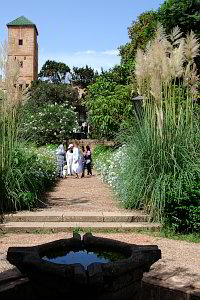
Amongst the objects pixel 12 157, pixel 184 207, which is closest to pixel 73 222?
pixel 12 157

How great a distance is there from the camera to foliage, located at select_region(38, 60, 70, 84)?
65.4m

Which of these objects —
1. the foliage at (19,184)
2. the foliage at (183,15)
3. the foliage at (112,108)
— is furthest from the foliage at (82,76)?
the foliage at (19,184)

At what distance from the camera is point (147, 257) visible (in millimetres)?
2846

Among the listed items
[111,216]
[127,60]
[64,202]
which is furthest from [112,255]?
[127,60]

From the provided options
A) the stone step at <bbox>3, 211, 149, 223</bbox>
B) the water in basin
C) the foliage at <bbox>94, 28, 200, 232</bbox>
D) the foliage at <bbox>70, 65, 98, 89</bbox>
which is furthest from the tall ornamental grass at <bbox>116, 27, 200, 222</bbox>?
the foliage at <bbox>70, 65, 98, 89</bbox>

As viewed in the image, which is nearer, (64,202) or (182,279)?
(182,279)

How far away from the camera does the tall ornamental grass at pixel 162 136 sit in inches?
267

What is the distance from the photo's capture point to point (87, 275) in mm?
2492

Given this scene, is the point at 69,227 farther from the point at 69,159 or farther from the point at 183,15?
the point at 183,15

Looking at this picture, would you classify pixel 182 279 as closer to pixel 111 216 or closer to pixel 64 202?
pixel 111 216

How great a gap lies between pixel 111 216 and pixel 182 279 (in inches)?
146

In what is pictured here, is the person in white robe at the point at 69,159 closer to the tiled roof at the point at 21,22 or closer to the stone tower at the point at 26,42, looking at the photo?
the stone tower at the point at 26,42

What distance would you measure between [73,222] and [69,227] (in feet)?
1.10

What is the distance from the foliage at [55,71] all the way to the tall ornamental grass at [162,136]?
58578 millimetres
